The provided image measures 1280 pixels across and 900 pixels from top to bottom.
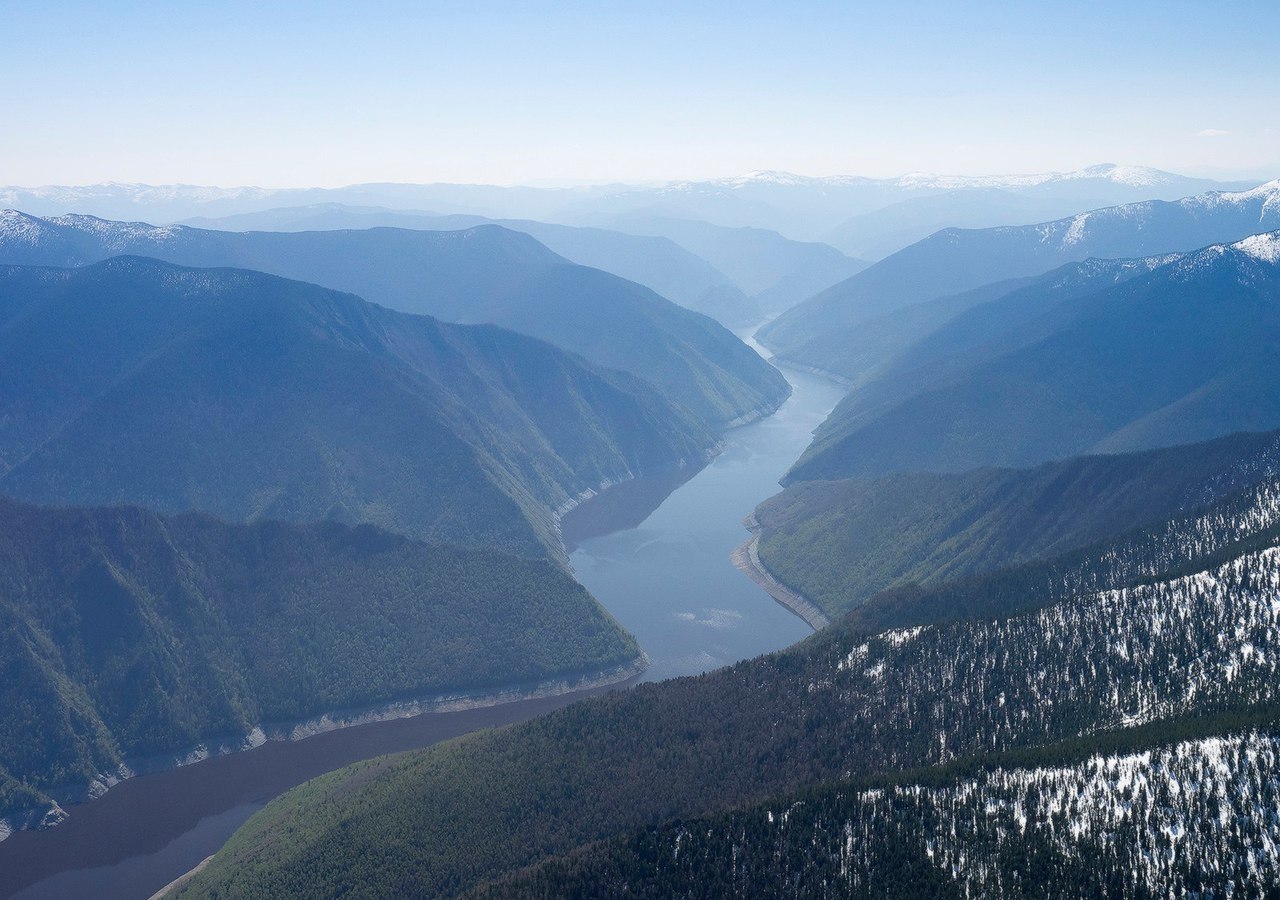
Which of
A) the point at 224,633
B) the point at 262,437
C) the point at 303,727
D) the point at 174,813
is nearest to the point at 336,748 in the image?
the point at 303,727

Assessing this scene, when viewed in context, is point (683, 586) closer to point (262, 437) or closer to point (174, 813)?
point (262, 437)

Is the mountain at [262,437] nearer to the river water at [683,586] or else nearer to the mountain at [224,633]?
the river water at [683,586]

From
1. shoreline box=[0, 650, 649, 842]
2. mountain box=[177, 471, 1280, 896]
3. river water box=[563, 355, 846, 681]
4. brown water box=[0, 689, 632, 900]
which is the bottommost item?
brown water box=[0, 689, 632, 900]

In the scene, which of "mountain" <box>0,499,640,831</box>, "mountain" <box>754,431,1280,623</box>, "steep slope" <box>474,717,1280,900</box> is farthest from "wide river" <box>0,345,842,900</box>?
"steep slope" <box>474,717,1280,900</box>

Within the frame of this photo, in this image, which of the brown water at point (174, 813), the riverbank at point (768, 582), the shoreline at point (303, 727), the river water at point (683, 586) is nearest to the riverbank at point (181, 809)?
the brown water at point (174, 813)

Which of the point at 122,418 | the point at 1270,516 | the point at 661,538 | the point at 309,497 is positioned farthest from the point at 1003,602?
the point at 122,418

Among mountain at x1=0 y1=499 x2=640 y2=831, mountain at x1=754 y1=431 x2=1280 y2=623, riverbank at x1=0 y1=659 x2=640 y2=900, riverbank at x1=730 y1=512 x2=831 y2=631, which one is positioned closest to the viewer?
riverbank at x1=0 y1=659 x2=640 y2=900

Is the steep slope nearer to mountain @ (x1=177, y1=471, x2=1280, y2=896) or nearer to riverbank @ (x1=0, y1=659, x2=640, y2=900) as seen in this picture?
mountain @ (x1=177, y1=471, x2=1280, y2=896)
